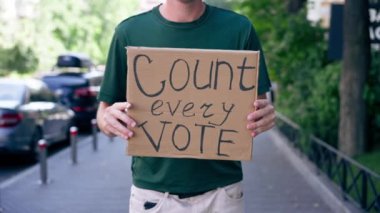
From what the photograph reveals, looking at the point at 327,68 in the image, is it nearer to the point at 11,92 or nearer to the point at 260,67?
the point at 11,92

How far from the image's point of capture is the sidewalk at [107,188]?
9000mm

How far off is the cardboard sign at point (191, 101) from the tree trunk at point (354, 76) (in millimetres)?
8074

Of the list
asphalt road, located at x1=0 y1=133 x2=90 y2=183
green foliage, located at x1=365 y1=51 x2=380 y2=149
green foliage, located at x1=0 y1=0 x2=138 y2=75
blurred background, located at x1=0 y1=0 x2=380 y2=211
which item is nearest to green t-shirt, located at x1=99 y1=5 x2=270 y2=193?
blurred background, located at x1=0 y1=0 x2=380 y2=211

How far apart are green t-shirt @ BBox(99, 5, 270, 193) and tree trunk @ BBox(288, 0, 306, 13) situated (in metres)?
13.9

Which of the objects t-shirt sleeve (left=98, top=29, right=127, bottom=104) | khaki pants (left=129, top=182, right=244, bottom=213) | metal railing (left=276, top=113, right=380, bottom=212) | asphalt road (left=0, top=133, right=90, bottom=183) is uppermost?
t-shirt sleeve (left=98, top=29, right=127, bottom=104)

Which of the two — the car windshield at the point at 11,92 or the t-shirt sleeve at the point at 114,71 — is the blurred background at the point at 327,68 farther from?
the car windshield at the point at 11,92

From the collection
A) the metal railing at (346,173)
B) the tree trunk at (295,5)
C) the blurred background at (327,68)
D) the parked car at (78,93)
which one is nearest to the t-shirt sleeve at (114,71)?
the blurred background at (327,68)

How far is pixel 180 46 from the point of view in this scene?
10.1 feet

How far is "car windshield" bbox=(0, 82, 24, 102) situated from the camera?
12719mm

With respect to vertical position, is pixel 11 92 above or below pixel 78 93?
above

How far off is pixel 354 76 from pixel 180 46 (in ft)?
26.9

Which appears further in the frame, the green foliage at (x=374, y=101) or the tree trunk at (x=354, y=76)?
the green foliage at (x=374, y=101)

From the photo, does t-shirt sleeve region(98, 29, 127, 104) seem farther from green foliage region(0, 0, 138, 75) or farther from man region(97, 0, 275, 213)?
green foliage region(0, 0, 138, 75)

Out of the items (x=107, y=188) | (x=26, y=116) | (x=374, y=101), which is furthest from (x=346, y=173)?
(x=26, y=116)
